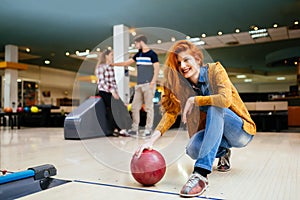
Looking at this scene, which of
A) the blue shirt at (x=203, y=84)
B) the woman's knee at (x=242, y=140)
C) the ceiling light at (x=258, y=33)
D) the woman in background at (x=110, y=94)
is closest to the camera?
the blue shirt at (x=203, y=84)

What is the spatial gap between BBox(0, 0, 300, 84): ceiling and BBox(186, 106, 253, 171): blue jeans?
3.81m

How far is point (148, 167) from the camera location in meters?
1.29

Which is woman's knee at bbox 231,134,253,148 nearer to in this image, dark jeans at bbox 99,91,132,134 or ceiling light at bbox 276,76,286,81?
dark jeans at bbox 99,91,132,134

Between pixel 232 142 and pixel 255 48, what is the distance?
312 inches

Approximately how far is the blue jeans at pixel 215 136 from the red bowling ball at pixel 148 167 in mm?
173

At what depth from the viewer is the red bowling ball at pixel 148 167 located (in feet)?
4.25

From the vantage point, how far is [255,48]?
8758mm

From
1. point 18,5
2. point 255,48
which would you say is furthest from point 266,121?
point 18,5

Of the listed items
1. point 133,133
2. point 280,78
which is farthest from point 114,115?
point 280,78

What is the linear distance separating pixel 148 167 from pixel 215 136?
1.05 feet

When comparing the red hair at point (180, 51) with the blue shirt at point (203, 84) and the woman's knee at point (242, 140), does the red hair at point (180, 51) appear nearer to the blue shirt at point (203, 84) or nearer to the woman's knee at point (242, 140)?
the blue shirt at point (203, 84)

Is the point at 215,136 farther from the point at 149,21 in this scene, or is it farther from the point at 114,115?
the point at 149,21

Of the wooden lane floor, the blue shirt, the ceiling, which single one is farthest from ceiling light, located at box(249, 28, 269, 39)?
the blue shirt

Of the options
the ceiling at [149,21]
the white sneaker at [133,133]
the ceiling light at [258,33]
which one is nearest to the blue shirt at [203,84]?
the white sneaker at [133,133]
